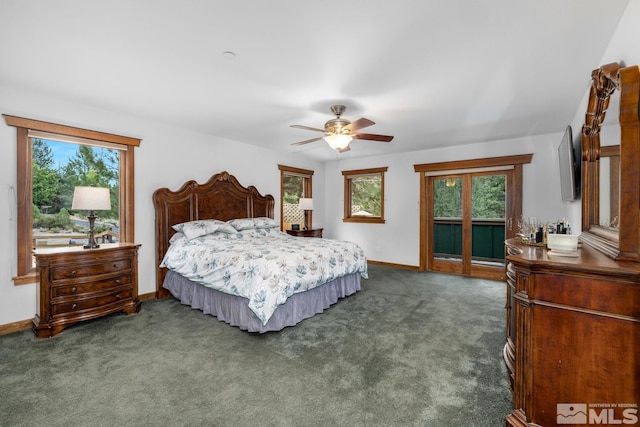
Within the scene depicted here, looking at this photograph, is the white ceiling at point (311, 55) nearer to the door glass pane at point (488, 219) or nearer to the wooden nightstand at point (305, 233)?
the door glass pane at point (488, 219)

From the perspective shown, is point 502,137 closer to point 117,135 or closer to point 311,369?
point 311,369

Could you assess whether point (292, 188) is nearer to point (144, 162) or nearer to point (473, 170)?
point (144, 162)

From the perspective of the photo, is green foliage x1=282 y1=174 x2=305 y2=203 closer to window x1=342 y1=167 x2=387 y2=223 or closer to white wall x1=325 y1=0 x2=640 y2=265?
white wall x1=325 y1=0 x2=640 y2=265

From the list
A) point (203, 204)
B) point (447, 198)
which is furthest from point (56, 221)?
point (447, 198)

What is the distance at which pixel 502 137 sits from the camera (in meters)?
4.64

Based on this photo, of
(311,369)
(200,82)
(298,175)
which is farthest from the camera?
(298,175)

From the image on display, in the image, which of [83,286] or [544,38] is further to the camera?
[83,286]

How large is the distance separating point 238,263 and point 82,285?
5.30ft

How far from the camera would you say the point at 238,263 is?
289cm

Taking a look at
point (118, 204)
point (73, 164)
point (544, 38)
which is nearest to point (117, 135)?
point (73, 164)

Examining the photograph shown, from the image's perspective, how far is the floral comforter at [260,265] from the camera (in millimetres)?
2646

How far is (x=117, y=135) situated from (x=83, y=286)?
1859mm

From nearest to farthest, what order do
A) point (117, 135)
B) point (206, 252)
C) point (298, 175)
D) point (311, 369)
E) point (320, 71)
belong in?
point (311, 369), point (320, 71), point (206, 252), point (117, 135), point (298, 175)

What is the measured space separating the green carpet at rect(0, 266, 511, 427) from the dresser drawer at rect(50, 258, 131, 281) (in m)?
0.53
